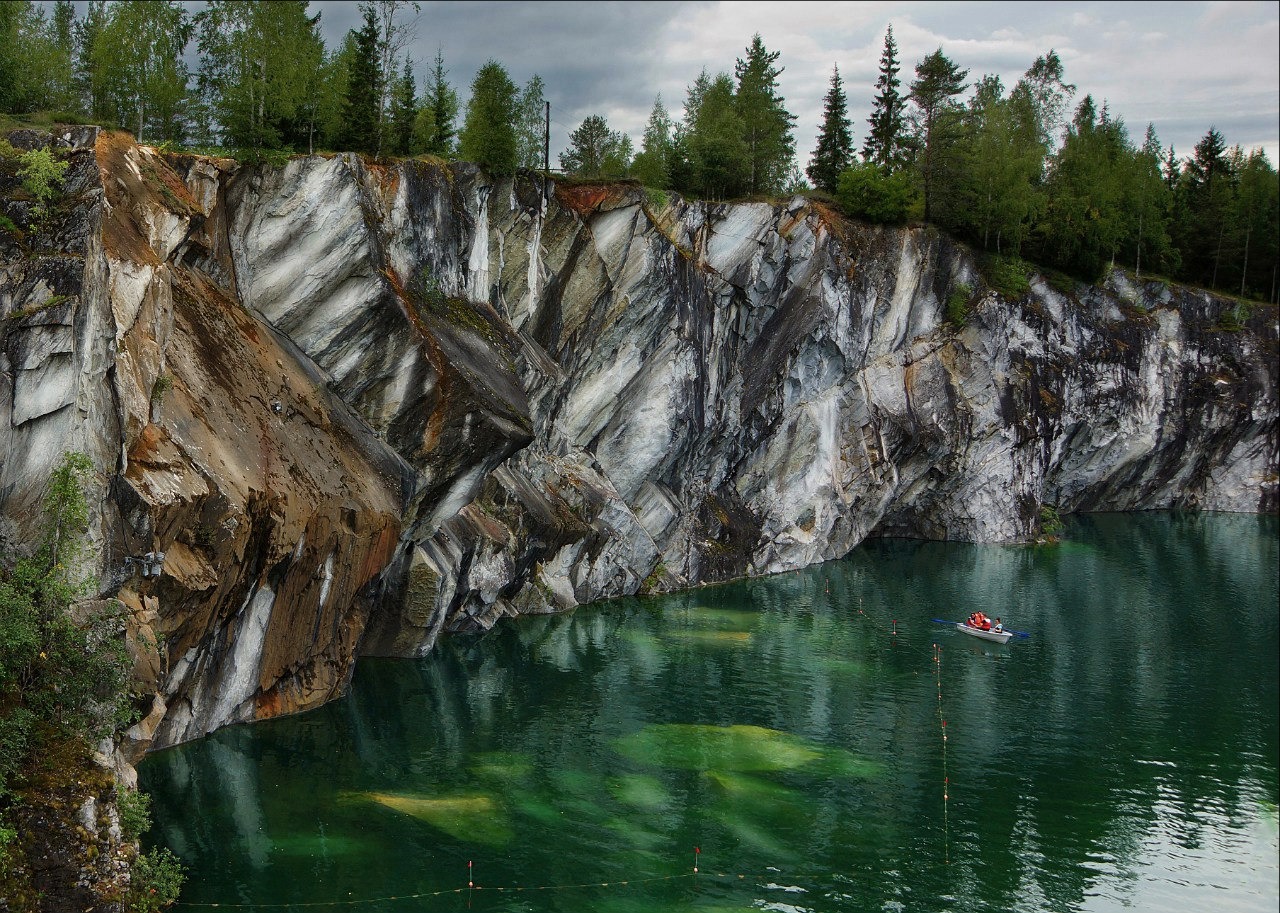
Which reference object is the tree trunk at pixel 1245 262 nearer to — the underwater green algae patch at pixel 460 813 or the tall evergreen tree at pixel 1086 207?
the tall evergreen tree at pixel 1086 207

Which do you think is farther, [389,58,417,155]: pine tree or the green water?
[389,58,417,155]: pine tree

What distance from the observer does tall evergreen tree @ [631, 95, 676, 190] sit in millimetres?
69812

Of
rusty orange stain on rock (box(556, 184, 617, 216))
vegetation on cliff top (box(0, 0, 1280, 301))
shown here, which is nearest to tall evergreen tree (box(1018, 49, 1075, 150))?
vegetation on cliff top (box(0, 0, 1280, 301))

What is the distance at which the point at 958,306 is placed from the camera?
77500 mm

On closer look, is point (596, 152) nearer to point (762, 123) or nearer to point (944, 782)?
point (762, 123)

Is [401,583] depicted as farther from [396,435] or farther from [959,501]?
[959,501]

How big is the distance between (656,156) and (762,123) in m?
8.50

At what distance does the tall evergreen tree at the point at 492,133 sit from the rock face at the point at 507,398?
1.10 meters

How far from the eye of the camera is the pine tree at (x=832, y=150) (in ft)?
264

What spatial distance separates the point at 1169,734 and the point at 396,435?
29633mm

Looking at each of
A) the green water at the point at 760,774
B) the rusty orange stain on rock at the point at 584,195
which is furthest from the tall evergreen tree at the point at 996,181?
the green water at the point at 760,774

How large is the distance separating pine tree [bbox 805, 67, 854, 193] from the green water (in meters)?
37.6

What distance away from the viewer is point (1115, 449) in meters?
89.0

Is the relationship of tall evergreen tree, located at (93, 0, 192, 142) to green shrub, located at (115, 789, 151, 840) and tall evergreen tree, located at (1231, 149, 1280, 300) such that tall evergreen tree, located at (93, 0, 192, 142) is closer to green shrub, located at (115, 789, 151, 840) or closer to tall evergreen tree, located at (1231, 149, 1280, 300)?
green shrub, located at (115, 789, 151, 840)
